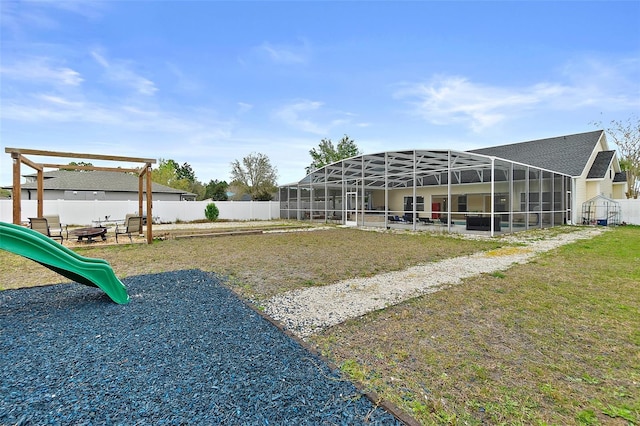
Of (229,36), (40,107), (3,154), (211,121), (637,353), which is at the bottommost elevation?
(637,353)

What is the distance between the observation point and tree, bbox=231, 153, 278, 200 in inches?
1228

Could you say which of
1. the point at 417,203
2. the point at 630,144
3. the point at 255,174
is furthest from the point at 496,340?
the point at 255,174

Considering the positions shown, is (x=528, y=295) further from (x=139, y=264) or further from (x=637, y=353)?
(x=139, y=264)

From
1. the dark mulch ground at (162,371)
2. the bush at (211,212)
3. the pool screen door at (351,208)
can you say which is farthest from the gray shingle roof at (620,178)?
the bush at (211,212)

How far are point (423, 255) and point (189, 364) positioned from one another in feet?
22.3

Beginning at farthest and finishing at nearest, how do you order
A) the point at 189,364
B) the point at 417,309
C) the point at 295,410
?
the point at 417,309, the point at 189,364, the point at 295,410

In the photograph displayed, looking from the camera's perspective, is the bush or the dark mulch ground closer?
the dark mulch ground

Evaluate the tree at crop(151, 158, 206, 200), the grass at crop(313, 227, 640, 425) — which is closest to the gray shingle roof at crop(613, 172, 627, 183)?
the grass at crop(313, 227, 640, 425)

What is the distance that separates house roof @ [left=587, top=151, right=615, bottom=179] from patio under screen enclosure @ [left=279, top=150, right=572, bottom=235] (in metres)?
2.91

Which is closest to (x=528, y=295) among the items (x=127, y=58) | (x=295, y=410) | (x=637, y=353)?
(x=637, y=353)

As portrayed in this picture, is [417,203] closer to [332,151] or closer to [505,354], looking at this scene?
[332,151]

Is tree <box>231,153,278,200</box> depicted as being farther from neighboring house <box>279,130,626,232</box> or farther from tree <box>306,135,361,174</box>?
neighboring house <box>279,130,626,232</box>

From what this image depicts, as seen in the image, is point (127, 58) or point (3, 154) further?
point (127, 58)

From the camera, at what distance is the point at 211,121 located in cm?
1816
